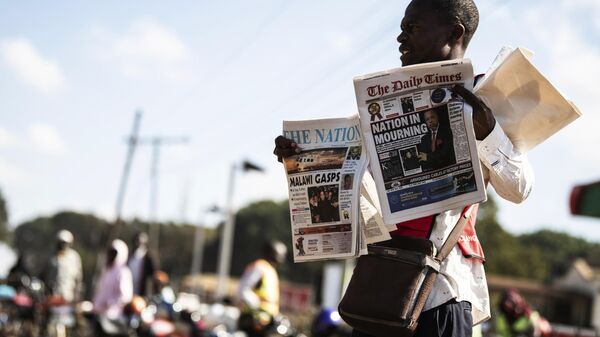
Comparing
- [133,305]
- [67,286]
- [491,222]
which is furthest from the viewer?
[491,222]

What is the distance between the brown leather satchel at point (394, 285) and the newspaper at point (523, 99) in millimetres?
339

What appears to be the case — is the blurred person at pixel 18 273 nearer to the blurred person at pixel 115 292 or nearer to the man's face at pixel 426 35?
the blurred person at pixel 115 292

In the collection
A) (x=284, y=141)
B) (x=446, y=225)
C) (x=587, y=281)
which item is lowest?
(x=446, y=225)

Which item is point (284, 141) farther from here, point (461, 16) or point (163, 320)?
point (163, 320)

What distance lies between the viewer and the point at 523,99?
3078 millimetres

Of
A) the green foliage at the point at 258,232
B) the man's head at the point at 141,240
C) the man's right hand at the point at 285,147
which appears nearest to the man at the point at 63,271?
the man's head at the point at 141,240

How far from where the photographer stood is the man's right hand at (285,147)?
Answer: 10.9ft

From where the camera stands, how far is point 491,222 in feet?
250

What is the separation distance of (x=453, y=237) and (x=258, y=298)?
6.66m

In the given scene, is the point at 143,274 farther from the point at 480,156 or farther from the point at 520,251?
the point at 520,251

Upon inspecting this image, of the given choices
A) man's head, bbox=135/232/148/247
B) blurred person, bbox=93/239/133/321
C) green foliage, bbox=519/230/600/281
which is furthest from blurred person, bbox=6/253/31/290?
green foliage, bbox=519/230/600/281

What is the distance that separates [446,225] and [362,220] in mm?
289

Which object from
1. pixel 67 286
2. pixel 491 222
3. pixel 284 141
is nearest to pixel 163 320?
pixel 67 286

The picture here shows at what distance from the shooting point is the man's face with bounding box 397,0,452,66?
3209mm
